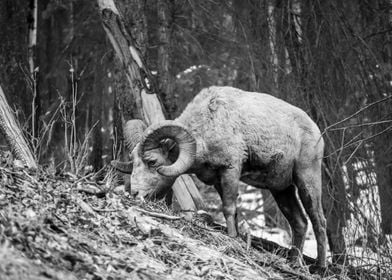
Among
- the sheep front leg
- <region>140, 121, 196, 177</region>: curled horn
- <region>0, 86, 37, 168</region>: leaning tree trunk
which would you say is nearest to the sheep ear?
<region>140, 121, 196, 177</region>: curled horn

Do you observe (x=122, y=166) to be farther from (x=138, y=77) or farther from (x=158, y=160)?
(x=138, y=77)

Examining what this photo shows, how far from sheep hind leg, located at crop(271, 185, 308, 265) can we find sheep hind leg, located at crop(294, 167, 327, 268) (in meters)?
0.21

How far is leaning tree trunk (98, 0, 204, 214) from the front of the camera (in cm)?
1109

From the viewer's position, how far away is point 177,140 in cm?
952

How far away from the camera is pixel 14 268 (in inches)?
197

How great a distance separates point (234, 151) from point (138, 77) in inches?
103

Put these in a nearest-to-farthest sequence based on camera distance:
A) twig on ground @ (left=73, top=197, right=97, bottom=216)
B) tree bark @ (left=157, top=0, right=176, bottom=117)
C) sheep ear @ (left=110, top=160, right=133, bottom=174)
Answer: twig on ground @ (left=73, top=197, right=97, bottom=216) → sheep ear @ (left=110, top=160, right=133, bottom=174) → tree bark @ (left=157, top=0, right=176, bottom=117)

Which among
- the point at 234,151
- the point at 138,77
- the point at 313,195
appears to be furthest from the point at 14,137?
the point at 313,195

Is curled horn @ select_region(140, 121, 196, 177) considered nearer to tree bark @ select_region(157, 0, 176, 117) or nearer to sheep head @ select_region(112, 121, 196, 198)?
sheep head @ select_region(112, 121, 196, 198)

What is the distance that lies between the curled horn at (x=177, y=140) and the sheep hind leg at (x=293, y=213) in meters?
2.05

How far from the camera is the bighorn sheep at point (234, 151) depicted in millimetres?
9508

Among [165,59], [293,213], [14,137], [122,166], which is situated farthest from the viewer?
[165,59]

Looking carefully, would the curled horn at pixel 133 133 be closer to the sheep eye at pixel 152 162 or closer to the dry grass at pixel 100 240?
Result: the sheep eye at pixel 152 162

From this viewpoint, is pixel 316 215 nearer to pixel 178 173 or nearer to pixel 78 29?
pixel 178 173
